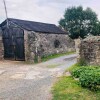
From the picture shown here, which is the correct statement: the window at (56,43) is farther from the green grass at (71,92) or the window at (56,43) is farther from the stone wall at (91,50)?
the green grass at (71,92)

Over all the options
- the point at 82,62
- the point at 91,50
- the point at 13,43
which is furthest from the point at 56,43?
the point at 91,50

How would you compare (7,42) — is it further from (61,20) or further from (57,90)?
(61,20)

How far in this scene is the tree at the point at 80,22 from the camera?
142ft

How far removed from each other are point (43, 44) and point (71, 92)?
654 inches

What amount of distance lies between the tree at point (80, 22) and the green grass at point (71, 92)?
29846 mm

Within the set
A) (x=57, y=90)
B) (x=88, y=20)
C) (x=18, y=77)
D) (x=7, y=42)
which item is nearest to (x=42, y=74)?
(x=18, y=77)

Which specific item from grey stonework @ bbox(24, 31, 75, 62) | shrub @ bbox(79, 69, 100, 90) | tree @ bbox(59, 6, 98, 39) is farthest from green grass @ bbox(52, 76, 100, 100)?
tree @ bbox(59, 6, 98, 39)

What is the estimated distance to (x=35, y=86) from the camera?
1349 centimetres

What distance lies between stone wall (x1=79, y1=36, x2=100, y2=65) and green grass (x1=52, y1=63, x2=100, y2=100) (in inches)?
173

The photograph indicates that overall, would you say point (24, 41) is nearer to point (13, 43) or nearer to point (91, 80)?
point (13, 43)

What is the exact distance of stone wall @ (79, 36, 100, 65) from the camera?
697 inches

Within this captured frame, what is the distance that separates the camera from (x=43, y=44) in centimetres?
2833

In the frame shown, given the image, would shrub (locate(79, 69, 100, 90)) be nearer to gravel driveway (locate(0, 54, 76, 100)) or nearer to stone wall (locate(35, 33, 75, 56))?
gravel driveway (locate(0, 54, 76, 100))

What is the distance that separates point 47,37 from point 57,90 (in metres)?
17.3
